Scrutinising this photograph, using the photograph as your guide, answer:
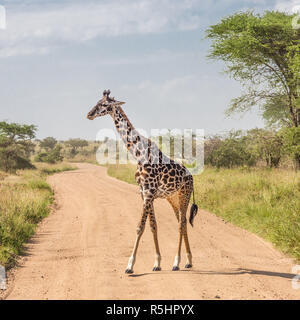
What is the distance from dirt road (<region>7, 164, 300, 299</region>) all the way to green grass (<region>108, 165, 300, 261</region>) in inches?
15.0

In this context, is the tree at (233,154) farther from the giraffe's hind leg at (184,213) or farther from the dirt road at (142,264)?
the giraffe's hind leg at (184,213)

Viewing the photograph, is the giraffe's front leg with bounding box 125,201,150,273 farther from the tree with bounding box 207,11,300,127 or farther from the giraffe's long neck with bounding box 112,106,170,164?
the tree with bounding box 207,11,300,127

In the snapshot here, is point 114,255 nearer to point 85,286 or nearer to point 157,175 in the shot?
point 85,286

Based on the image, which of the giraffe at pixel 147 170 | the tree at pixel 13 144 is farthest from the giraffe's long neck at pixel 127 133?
the tree at pixel 13 144

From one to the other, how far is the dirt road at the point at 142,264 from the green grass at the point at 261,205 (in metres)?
0.38

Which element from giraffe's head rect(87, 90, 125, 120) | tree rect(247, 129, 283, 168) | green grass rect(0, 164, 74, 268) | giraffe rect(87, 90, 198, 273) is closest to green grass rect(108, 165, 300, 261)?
giraffe rect(87, 90, 198, 273)

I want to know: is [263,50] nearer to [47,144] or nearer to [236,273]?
[236,273]

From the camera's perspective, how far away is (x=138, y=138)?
261 inches

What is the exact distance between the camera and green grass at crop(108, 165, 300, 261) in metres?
8.67

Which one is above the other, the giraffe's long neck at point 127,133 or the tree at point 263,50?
the tree at point 263,50

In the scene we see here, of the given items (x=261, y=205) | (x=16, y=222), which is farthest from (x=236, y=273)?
(x=16, y=222)

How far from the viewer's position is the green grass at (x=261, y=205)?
8674mm

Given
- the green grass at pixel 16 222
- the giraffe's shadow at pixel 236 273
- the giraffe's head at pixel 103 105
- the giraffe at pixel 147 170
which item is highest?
the giraffe's head at pixel 103 105
